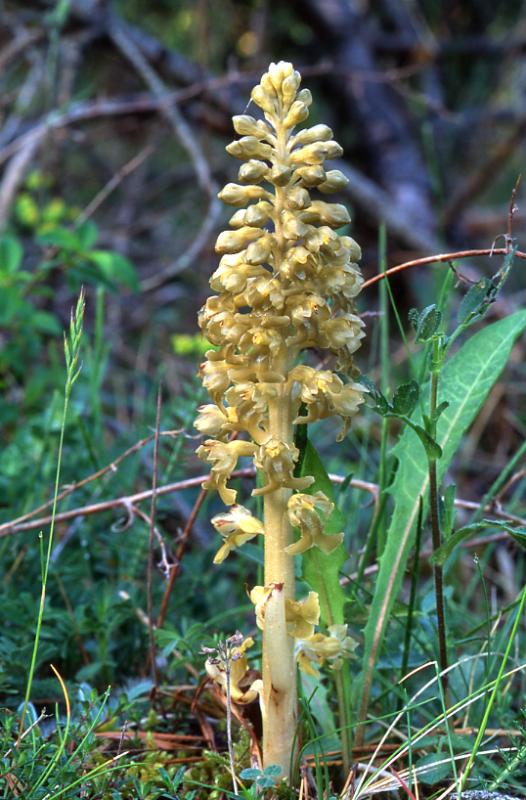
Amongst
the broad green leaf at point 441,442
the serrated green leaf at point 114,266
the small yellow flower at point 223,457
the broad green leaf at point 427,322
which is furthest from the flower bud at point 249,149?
the serrated green leaf at point 114,266

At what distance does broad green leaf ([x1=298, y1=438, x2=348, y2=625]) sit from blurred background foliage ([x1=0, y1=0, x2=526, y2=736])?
1.07ft

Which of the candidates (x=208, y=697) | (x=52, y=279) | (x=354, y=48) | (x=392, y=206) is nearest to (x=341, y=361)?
(x=208, y=697)

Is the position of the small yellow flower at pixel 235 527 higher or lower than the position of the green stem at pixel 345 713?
higher

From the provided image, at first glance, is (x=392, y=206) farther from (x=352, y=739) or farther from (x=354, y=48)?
(x=352, y=739)

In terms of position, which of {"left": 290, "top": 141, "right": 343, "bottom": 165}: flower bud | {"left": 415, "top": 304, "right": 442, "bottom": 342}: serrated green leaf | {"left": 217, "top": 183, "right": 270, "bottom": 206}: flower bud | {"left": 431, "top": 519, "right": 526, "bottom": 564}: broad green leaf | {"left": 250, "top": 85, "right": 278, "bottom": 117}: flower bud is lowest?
{"left": 431, "top": 519, "right": 526, "bottom": 564}: broad green leaf

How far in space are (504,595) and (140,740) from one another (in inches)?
78.5

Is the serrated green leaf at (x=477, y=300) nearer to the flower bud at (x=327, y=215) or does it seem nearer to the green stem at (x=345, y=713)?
the flower bud at (x=327, y=215)

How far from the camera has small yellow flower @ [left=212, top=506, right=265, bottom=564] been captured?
156 cm

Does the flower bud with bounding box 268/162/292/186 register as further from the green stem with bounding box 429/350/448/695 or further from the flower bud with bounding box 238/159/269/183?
the green stem with bounding box 429/350/448/695

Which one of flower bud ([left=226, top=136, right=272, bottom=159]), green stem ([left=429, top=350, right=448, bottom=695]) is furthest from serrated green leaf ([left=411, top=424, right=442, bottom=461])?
flower bud ([left=226, top=136, right=272, bottom=159])

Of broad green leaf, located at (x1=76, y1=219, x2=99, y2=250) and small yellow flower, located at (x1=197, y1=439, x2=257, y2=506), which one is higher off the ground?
broad green leaf, located at (x1=76, y1=219, x2=99, y2=250)

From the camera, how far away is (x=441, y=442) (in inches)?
70.8

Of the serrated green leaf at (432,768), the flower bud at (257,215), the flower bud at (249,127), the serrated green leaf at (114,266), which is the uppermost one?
the serrated green leaf at (114,266)

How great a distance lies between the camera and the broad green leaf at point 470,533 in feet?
4.55
